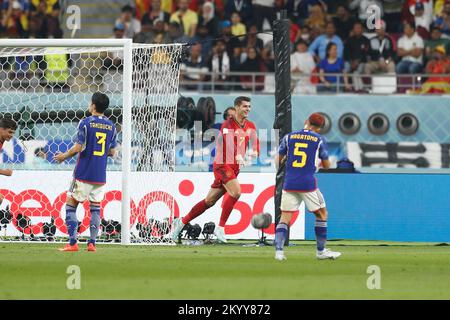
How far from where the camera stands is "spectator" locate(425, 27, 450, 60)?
28.4 meters

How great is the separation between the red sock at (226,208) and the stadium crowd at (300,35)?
8557 mm

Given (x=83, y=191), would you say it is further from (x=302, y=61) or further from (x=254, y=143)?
(x=302, y=61)

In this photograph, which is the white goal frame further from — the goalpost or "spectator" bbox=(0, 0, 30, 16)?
"spectator" bbox=(0, 0, 30, 16)

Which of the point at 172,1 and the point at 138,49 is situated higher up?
the point at 172,1

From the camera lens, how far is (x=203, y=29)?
29078 mm

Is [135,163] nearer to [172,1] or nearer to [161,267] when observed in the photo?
[161,267]

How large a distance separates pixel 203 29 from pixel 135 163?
1024cm

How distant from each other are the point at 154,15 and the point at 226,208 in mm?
11957

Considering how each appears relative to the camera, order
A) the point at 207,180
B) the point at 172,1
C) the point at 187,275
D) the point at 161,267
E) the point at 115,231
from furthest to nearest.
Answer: the point at 172,1, the point at 207,180, the point at 115,231, the point at 161,267, the point at 187,275

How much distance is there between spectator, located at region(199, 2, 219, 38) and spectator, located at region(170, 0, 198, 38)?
0.23 metres

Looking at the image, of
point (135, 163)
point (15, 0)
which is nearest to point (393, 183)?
point (135, 163)

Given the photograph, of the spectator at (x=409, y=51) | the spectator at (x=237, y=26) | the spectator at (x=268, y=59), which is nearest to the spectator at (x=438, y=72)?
the spectator at (x=409, y=51)

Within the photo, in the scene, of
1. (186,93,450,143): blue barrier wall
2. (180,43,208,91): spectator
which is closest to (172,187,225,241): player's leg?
(186,93,450,143): blue barrier wall

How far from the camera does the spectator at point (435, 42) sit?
28406mm
